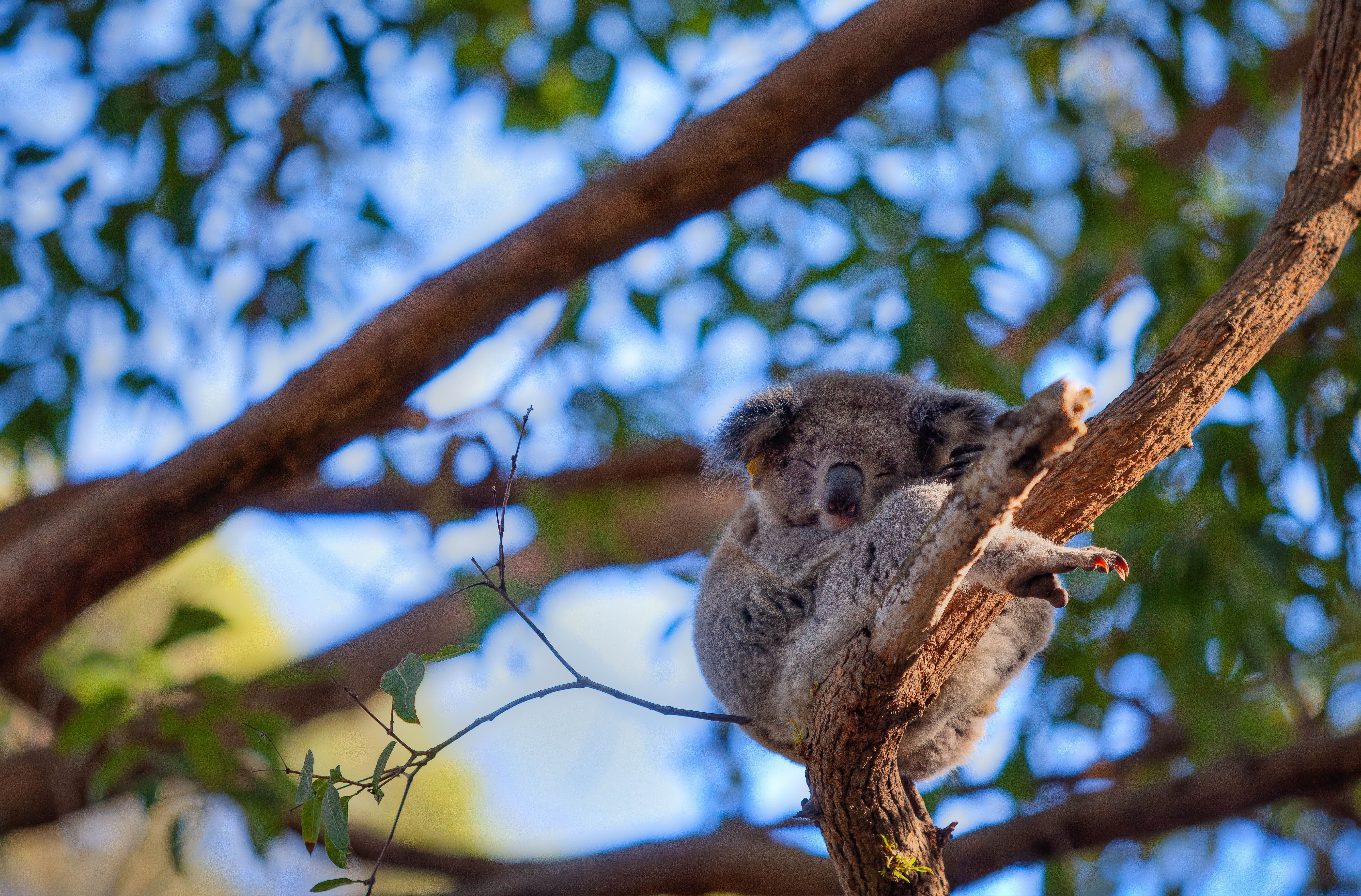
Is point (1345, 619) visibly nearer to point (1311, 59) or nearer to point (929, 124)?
point (1311, 59)

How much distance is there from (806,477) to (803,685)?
0.55m

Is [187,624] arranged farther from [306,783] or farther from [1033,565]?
[1033,565]

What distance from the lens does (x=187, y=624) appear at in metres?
3.30

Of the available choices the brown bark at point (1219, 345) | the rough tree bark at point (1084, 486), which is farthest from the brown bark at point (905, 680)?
the brown bark at point (1219, 345)

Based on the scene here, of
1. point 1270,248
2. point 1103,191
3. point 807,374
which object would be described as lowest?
point 1103,191

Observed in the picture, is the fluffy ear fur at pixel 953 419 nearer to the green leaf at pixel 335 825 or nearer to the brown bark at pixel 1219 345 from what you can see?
the brown bark at pixel 1219 345

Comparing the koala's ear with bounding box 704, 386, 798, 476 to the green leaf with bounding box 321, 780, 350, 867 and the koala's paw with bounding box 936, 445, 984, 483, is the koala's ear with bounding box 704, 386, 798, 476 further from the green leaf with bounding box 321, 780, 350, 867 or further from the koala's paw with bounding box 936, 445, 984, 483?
the green leaf with bounding box 321, 780, 350, 867

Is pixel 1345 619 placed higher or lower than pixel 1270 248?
lower

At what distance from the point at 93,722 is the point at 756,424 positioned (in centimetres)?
236

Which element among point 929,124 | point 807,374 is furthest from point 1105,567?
point 929,124

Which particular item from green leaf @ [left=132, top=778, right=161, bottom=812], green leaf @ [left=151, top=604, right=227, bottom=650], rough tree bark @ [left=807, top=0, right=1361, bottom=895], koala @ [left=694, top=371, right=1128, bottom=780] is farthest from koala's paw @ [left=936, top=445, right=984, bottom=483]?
green leaf @ [left=132, top=778, right=161, bottom=812]

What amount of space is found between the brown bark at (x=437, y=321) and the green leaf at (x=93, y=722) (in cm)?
43

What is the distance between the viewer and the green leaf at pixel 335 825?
1.50m

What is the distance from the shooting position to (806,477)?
7.97 ft
